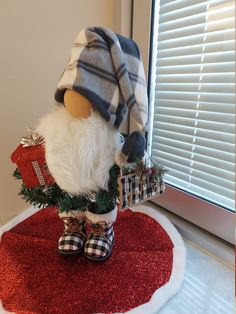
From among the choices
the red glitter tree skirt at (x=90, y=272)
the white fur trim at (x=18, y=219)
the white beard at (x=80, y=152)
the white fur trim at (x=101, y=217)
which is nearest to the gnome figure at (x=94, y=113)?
the white beard at (x=80, y=152)

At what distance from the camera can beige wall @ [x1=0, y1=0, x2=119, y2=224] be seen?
0.82 meters

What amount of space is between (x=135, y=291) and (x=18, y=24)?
2.79ft

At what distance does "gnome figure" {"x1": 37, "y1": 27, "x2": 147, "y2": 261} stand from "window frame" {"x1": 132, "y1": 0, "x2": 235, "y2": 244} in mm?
311

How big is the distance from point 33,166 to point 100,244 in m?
0.29

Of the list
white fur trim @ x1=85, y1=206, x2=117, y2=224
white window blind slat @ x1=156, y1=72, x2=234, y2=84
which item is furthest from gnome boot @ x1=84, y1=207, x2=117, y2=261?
white window blind slat @ x1=156, y1=72, x2=234, y2=84

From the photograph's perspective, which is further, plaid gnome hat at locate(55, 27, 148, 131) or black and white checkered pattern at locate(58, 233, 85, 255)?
black and white checkered pattern at locate(58, 233, 85, 255)

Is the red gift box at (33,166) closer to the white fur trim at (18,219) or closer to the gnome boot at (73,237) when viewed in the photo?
the gnome boot at (73,237)

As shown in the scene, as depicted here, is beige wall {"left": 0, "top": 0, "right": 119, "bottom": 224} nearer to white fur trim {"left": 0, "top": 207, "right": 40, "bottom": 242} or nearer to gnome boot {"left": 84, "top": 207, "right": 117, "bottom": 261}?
white fur trim {"left": 0, "top": 207, "right": 40, "bottom": 242}

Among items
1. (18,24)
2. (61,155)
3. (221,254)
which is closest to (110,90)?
(61,155)

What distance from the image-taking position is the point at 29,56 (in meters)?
0.86

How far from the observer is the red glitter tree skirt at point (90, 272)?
1.98ft

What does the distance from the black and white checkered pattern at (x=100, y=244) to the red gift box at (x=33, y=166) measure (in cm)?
21

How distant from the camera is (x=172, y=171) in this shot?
939mm

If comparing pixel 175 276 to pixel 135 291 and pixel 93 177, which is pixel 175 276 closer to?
pixel 135 291
